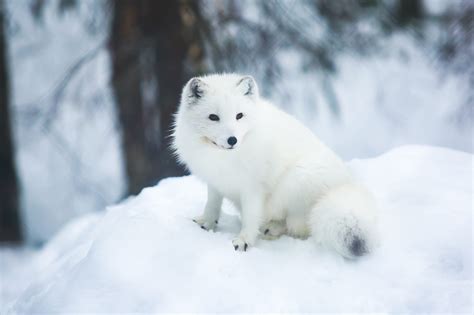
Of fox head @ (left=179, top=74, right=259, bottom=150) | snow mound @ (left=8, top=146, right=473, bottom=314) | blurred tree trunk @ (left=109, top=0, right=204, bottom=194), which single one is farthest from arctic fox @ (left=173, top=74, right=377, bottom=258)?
blurred tree trunk @ (left=109, top=0, right=204, bottom=194)

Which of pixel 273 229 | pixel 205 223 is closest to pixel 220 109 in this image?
pixel 205 223

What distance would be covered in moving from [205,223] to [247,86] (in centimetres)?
79

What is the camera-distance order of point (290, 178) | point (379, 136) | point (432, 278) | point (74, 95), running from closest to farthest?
point (432, 278) < point (290, 178) < point (74, 95) < point (379, 136)

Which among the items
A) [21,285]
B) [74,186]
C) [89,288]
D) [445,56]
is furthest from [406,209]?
[74,186]

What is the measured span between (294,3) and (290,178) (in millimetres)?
3032

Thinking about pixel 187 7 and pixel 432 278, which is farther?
pixel 187 7

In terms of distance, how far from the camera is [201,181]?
282cm

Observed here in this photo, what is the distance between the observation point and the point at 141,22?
5117 mm

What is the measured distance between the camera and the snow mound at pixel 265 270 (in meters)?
2.04

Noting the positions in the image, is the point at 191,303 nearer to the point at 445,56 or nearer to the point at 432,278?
the point at 432,278

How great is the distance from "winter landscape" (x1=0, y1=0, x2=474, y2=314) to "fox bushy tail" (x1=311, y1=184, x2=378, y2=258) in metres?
0.09

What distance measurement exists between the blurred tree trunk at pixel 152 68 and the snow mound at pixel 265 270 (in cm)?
240

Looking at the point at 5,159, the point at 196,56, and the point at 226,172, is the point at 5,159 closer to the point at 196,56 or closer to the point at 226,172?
the point at 196,56

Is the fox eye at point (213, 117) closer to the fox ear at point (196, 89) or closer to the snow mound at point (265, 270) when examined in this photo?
the fox ear at point (196, 89)
